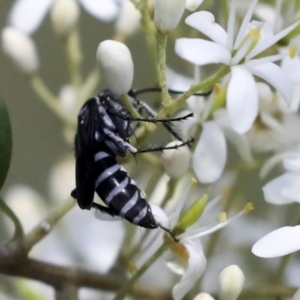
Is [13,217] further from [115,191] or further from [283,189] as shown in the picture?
[283,189]

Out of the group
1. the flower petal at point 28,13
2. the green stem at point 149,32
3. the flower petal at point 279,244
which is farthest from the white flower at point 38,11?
the flower petal at point 279,244

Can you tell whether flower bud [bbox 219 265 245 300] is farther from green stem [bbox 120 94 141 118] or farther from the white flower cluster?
green stem [bbox 120 94 141 118]

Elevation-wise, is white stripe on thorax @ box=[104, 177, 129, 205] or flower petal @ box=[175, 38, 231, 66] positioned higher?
flower petal @ box=[175, 38, 231, 66]

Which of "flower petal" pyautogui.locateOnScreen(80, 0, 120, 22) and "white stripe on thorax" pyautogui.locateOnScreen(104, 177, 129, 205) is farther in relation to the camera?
"flower petal" pyautogui.locateOnScreen(80, 0, 120, 22)

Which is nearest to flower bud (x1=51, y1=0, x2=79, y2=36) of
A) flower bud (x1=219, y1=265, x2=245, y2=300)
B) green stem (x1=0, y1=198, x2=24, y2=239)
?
green stem (x1=0, y1=198, x2=24, y2=239)

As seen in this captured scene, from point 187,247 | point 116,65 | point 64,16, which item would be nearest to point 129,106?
point 116,65

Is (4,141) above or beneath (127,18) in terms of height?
beneath

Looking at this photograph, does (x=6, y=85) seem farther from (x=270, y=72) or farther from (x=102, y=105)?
(x=270, y=72)
